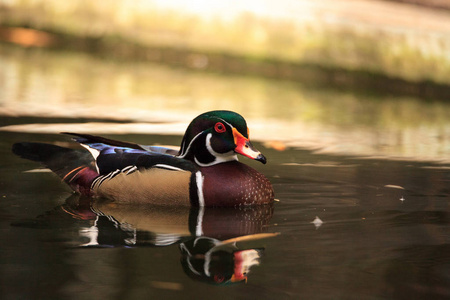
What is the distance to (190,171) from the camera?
20.6ft

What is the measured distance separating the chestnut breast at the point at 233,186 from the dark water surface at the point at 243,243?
0.09 m

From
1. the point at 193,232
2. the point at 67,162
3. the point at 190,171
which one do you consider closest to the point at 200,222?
the point at 193,232

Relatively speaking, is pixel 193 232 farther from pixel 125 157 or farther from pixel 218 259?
pixel 125 157

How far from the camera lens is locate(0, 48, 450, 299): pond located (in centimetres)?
456

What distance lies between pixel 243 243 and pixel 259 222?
586 mm

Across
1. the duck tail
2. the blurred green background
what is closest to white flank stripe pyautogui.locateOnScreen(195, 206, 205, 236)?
the duck tail

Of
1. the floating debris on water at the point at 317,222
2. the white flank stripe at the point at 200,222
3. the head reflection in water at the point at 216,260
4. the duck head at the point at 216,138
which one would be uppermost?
the duck head at the point at 216,138

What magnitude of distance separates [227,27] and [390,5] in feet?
9.38

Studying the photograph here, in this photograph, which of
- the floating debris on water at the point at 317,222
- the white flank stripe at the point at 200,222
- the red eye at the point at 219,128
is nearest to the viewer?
the white flank stripe at the point at 200,222

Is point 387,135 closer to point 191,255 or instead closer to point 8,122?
point 8,122

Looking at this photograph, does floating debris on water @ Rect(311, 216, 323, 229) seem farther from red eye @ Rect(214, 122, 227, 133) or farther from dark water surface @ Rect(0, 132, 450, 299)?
red eye @ Rect(214, 122, 227, 133)

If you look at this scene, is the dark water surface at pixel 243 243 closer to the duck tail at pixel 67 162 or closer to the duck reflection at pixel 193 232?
the duck reflection at pixel 193 232

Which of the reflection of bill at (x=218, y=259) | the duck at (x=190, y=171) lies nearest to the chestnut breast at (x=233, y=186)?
the duck at (x=190, y=171)

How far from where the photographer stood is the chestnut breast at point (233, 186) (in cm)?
627
